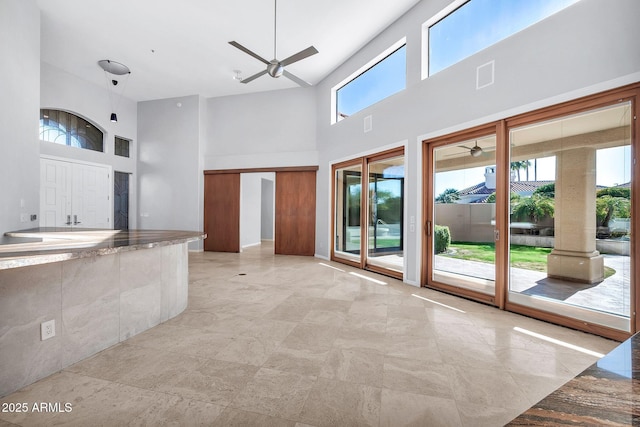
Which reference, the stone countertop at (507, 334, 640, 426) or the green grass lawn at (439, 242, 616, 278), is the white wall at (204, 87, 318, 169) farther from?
the stone countertop at (507, 334, 640, 426)

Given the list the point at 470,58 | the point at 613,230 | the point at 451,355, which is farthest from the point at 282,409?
the point at 470,58

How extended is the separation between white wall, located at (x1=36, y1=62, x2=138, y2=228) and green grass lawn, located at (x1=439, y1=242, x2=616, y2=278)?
347 inches

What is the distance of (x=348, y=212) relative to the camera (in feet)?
22.7

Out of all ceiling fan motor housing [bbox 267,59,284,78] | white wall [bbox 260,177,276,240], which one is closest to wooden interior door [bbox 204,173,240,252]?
white wall [bbox 260,177,276,240]

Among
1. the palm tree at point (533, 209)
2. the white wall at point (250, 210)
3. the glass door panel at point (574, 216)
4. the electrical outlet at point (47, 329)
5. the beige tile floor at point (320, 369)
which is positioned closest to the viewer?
the beige tile floor at point (320, 369)

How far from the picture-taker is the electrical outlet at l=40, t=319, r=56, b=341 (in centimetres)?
213

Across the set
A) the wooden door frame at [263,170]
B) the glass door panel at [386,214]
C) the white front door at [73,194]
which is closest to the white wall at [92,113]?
the white front door at [73,194]

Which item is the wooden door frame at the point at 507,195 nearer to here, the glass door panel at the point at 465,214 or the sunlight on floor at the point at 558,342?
the glass door panel at the point at 465,214

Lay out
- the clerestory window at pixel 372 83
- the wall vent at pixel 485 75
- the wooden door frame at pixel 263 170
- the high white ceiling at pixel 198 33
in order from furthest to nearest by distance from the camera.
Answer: the wooden door frame at pixel 263 170
the clerestory window at pixel 372 83
the high white ceiling at pixel 198 33
the wall vent at pixel 485 75

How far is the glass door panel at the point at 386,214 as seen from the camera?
5.50 metres

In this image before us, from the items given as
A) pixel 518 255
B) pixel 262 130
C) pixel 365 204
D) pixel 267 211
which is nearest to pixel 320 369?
pixel 518 255

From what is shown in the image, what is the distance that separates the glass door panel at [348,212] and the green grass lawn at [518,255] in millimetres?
2597

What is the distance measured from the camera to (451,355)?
2.54m

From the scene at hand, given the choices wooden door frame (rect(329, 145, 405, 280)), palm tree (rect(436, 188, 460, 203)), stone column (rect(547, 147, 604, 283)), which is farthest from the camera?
wooden door frame (rect(329, 145, 405, 280))
